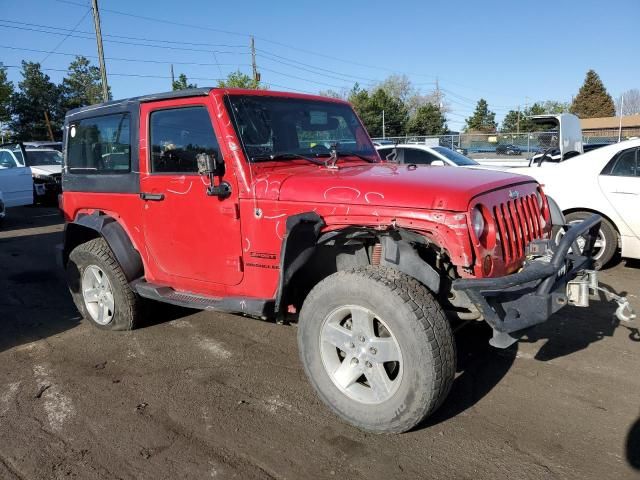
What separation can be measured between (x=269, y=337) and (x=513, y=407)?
215 cm

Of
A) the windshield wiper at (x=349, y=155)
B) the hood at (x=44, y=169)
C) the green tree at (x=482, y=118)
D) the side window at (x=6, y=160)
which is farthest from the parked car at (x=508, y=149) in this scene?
the green tree at (x=482, y=118)

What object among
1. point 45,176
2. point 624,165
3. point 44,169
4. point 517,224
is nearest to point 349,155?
point 517,224

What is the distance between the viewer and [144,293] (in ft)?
13.8

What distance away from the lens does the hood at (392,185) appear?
2.85 m

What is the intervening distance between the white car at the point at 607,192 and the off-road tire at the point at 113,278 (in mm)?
4650

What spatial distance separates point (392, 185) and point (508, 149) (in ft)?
81.2

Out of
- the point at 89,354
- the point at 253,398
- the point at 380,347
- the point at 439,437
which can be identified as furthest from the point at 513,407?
the point at 89,354

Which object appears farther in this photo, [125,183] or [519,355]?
[125,183]

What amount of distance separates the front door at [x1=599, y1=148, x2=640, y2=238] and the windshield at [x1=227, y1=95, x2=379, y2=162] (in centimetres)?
344

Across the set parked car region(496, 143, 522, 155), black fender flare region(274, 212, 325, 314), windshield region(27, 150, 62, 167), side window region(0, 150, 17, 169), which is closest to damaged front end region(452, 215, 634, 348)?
black fender flare region(274, 212, 325, 314)

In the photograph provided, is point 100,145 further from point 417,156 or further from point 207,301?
point 417,156

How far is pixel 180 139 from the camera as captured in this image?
13.0ft

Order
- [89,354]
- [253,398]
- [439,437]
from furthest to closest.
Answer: [89,354], [253,398], [439,437]

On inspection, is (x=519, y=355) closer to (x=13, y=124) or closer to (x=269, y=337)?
(x=269, y=337)
